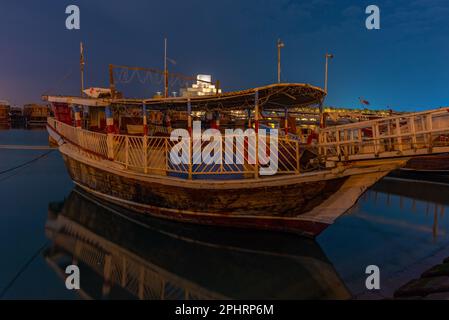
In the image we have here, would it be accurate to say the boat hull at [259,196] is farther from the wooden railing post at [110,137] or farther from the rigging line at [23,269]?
the rigging line at [23,269]

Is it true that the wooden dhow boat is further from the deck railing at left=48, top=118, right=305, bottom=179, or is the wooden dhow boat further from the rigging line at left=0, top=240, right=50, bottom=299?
the rigging line at left=0, top=240, right=50, bottom=299

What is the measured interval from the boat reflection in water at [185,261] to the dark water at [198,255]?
0.03 meters

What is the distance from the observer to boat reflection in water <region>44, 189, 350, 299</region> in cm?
653

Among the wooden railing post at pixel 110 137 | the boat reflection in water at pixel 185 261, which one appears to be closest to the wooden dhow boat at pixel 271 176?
the wooden railing post at pixel 110 137

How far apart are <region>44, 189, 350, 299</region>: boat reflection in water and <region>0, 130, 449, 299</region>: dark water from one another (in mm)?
26

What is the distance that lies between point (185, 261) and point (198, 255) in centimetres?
45

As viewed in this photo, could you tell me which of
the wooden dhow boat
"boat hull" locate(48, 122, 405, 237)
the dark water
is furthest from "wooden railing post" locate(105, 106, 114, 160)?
the dark water

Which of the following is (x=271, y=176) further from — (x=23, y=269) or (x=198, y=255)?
(x=23, y=269)

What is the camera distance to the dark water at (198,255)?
6.58 meters

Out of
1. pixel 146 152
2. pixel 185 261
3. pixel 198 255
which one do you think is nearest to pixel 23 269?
pixel 185 261

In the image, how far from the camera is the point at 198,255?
8195 millimetres
